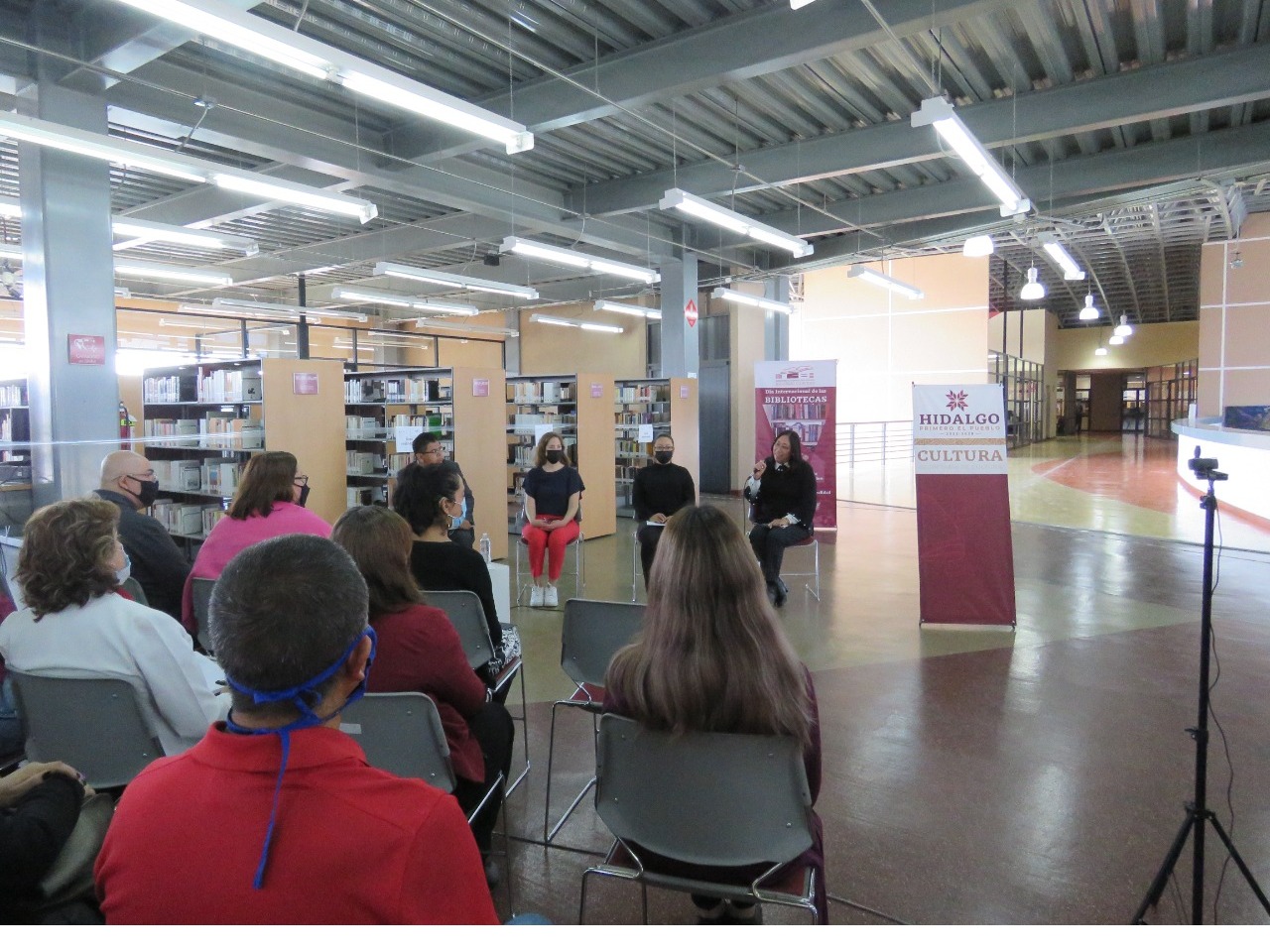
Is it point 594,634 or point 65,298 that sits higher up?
point 65,298

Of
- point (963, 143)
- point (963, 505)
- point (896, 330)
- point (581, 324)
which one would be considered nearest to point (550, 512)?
point (963, 505)

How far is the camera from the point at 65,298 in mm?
5969

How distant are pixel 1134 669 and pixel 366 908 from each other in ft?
15.4

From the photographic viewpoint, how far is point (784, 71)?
266 inches

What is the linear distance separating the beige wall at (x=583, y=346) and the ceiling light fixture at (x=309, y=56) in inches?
413

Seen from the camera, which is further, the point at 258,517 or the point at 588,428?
the point at 588,428

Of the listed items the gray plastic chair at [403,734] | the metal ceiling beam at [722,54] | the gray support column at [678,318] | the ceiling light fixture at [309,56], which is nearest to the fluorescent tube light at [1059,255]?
the gray support column at [678,318]

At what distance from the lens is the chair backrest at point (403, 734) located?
2000mm

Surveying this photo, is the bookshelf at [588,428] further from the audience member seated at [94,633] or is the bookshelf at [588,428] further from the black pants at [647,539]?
the audience member seated at [94,633]

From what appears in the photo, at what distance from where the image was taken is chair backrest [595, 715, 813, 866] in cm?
174

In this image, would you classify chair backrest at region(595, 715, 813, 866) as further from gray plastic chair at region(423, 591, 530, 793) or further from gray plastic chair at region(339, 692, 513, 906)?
gray plastic chair at region(423, 591, 530, 793)

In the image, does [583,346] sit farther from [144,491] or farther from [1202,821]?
[1202,821]

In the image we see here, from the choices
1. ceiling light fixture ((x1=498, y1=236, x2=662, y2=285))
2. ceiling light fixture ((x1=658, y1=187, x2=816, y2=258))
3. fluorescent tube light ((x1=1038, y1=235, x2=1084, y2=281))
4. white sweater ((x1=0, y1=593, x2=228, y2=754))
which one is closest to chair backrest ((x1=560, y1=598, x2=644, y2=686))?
white sweater ((x1=0, y1=593, x2=228, y2=754))

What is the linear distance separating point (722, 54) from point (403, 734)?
209 inches
